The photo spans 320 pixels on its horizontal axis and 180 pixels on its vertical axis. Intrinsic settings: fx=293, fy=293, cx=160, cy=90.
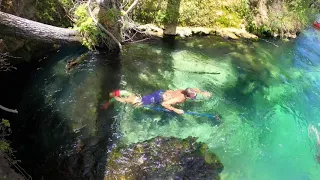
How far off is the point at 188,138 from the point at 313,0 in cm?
1143

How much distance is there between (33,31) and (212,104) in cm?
491

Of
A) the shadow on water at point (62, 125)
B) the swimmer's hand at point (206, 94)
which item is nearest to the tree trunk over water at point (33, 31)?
the shadow on water at point (62, 125)

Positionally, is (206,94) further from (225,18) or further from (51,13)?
(51,13)

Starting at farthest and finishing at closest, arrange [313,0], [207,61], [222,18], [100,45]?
1. [313,0]
2. [222,18]
3. [207,61]
4. [100,45]

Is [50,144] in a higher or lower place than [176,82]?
lower

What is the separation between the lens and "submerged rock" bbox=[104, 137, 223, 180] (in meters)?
5.75

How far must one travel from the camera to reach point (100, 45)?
9242 mm

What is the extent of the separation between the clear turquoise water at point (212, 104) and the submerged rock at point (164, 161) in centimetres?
31

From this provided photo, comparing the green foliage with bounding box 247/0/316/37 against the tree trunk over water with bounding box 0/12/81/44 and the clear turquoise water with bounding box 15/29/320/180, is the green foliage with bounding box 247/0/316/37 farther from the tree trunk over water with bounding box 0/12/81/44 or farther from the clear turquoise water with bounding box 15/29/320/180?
the tree trunk over water with bounding box 0/12/81/44

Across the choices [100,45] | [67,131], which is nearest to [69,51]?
[100,45]

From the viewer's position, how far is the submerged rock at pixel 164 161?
575cm

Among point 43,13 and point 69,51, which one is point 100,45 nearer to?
point 69,51

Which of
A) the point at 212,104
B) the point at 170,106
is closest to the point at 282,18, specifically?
Result: the point at 212,104

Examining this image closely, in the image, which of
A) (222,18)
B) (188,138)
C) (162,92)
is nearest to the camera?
(188,138)
